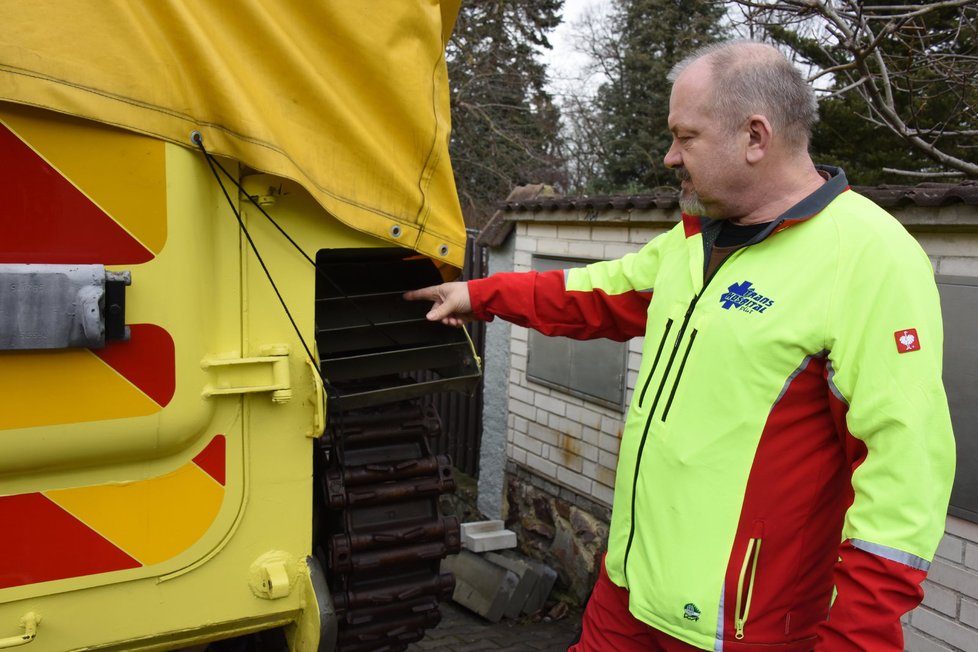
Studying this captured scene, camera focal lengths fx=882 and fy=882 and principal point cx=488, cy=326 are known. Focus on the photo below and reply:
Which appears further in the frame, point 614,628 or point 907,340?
point 614,628

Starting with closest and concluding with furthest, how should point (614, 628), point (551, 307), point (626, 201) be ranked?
point (614, 628), point (551, 307), point (626, 201)

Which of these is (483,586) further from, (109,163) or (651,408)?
(109,163)

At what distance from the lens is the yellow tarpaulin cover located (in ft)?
5.85

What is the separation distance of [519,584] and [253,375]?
3339mm

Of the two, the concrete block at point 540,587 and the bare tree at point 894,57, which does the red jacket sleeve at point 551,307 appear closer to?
the bare tree at point 894,57

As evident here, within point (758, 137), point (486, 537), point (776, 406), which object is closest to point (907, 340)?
point (776, 406)

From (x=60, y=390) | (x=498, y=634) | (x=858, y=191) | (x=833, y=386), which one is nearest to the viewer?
(x=833, y=386)

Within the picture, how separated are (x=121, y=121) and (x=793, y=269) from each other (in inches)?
56.5

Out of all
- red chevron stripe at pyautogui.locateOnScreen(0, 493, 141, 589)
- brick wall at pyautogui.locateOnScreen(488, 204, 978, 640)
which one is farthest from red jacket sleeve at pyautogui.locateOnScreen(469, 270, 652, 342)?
brick wall at pyautogui.locateOnScreen(488, 204, 978, 640)

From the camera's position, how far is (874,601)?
1615 mm

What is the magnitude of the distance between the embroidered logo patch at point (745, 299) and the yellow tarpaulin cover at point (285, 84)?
85cm

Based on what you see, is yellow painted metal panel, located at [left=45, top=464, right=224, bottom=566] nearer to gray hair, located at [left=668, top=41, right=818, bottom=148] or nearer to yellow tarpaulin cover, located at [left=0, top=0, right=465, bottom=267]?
yellow tarpaulin cover, located at [left=0, top=0, right=465, bottom=267]

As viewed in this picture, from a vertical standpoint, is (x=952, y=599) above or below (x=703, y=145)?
below

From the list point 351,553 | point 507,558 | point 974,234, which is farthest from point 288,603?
point 507,558
